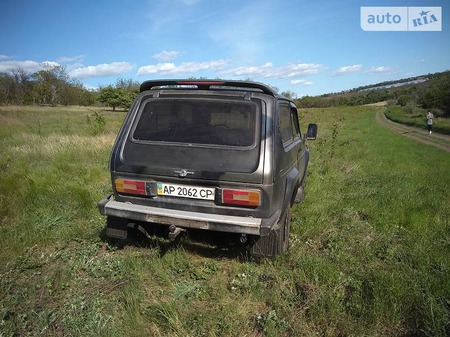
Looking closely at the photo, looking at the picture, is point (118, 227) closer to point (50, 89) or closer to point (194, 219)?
point (194, 219)

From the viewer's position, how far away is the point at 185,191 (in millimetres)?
2752

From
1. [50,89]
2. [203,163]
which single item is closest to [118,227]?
[203,163]

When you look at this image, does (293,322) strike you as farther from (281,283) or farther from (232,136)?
(232,136)

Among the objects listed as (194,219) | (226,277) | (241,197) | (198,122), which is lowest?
(226,277)

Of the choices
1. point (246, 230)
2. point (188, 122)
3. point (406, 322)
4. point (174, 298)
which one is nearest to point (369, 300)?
point (406, 322)

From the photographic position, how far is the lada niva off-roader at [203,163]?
2615 millimetres

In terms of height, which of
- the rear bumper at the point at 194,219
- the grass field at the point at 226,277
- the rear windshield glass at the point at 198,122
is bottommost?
the grass field at the point at 226,277

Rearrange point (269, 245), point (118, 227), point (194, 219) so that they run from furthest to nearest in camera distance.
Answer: point (118, 227) → point (269, 245) → point (194, 219)

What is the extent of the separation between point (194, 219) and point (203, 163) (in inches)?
20.5

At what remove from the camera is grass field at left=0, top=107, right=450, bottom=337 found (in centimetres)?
220

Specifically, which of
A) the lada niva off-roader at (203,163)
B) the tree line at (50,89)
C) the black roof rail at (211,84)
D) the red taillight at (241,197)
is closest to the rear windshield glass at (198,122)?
the lada niva off-roader at (203,163)

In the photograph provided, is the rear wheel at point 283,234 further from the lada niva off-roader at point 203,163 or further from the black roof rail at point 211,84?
the black roof rail at point 211,84

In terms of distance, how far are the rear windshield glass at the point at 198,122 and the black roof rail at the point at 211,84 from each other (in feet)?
0.56

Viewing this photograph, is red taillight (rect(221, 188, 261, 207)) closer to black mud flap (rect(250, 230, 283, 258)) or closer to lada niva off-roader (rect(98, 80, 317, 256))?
lada niva off-roader (rect(98, 80, 317, 256))
